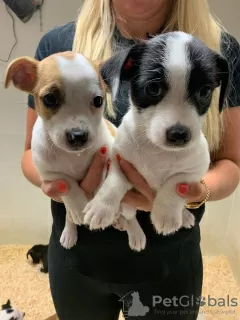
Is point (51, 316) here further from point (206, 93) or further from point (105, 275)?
point (206, 93)

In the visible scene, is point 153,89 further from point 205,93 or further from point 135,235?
point 135,235

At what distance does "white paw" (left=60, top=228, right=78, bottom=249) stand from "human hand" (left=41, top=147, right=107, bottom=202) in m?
0.16

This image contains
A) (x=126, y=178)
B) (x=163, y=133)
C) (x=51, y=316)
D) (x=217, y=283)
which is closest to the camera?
(x=163, y=133)

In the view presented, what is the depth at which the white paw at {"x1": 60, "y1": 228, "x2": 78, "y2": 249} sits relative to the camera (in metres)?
1.21

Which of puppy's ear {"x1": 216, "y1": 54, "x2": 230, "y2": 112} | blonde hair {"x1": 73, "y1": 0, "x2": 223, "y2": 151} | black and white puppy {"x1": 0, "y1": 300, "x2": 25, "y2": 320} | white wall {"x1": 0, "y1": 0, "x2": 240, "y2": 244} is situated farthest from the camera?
white wall {"x1": 0, "y1": 0, "x2": 240, "y2": 244}

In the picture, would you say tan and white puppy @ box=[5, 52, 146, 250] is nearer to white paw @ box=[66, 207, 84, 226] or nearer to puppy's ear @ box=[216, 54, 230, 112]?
white paw @ box=[66, 207, 84, 226]

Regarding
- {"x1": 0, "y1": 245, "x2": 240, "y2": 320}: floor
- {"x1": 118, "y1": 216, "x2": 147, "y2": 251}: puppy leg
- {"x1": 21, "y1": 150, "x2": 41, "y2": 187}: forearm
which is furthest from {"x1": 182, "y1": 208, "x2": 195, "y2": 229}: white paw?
{"x1": 0, "y1": 245, "x2": 240, "y2": 320}: floor

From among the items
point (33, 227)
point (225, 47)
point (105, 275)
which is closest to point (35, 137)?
point (105, 275)

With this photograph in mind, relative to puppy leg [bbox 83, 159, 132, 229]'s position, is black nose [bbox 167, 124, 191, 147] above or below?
above

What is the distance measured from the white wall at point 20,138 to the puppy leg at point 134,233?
4.98 ft

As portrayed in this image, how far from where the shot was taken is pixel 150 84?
2.92 feet

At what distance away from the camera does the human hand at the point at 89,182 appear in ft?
3.46

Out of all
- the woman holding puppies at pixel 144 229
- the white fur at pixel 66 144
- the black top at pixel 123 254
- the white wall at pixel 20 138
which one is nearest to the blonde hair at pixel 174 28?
the woman holding puppies at pixel 144 229

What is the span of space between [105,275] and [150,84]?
0.62 m
